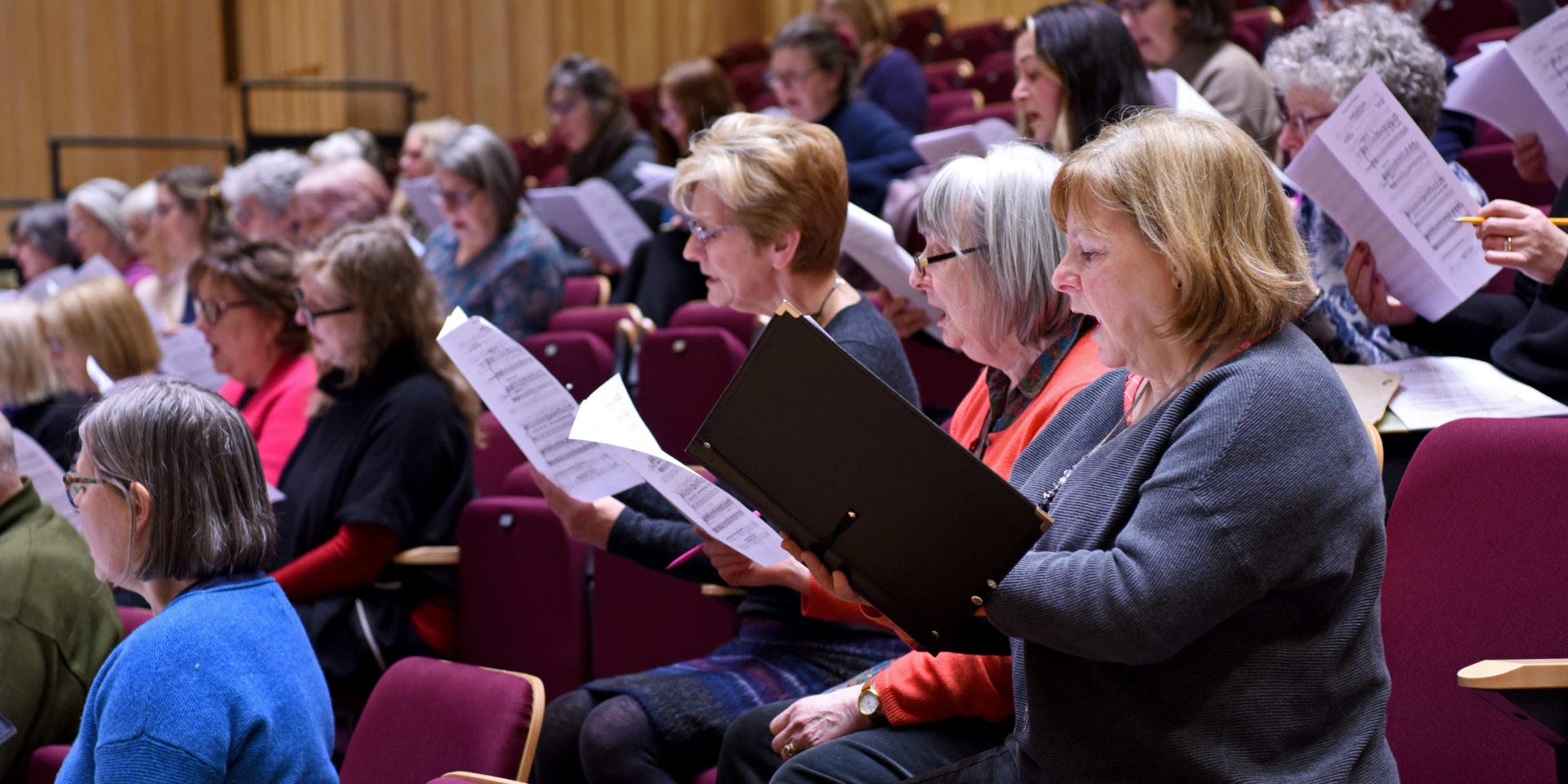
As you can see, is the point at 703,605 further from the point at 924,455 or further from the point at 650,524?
the point at 924,455

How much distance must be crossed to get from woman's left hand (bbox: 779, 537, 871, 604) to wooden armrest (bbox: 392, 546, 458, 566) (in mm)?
1385

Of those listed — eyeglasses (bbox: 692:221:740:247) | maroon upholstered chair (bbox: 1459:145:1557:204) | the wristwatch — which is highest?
maroon upholstered chair (bbox: 1459:145:1557:204)

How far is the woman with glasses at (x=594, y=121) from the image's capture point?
482 cm

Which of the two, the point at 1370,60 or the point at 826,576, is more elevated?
the point at 1370,60

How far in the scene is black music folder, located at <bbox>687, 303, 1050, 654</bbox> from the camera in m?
1.18

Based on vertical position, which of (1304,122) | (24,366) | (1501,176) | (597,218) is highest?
(1304,122)

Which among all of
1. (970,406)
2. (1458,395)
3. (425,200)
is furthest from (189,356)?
(1458,395)

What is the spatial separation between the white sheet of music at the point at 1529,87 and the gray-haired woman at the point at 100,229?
4.68 m

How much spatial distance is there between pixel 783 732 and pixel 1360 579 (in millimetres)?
706

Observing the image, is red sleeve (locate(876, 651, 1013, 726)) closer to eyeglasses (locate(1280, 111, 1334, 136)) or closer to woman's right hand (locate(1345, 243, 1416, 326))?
woman's right hand (locate(1345, 243, 1416, 326))

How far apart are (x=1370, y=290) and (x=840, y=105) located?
218 cm

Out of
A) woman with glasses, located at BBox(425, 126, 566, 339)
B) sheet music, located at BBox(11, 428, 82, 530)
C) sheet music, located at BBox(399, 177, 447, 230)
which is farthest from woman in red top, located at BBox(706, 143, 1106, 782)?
sheet music, located at BBox(399, 177, 447, 230)

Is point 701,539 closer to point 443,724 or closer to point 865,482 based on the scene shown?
point 443,724

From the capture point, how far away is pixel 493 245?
396 cm
